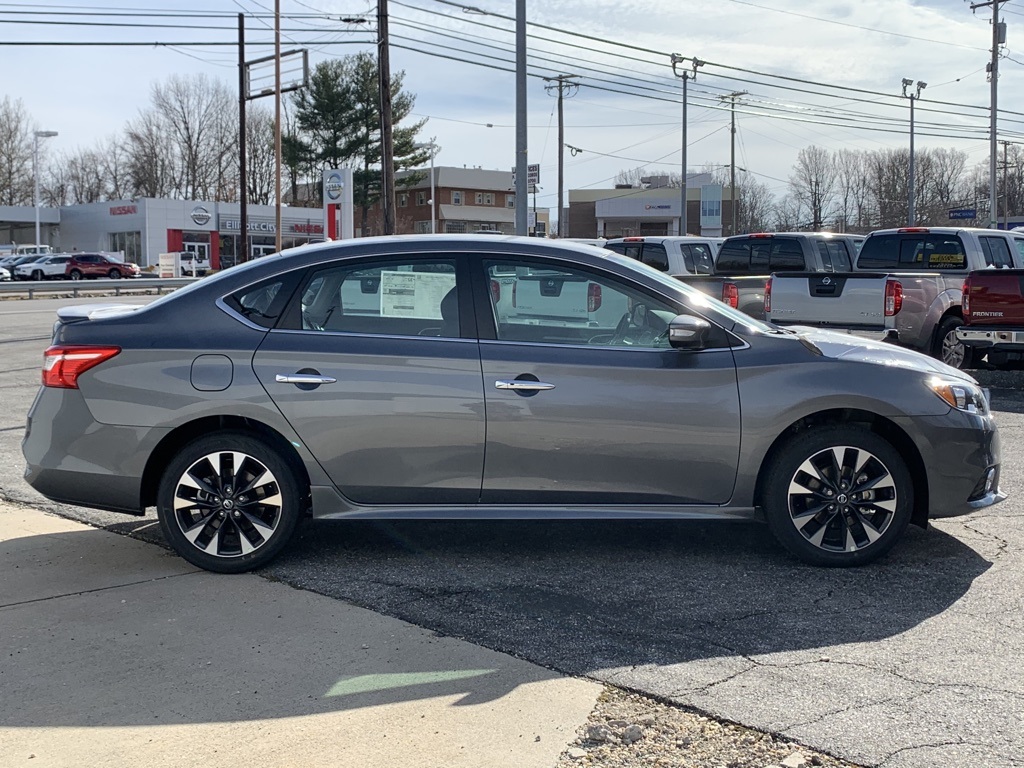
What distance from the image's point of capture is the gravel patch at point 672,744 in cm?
323

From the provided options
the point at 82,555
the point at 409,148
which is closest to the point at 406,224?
the point at 409,148

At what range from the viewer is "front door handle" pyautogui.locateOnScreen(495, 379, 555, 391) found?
510 cm

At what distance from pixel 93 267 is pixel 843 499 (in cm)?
5561

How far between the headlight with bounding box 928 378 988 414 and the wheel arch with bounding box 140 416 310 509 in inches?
128

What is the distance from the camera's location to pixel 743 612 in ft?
15.1

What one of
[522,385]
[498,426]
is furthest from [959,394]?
[498,426]

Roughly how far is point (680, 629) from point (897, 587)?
127 cm

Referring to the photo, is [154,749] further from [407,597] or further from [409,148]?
[409,148]

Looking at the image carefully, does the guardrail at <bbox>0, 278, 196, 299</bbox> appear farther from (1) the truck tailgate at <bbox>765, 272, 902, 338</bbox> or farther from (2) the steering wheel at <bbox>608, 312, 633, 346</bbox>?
(2) the steering wheel at <bbox>608, 312, 633, 346</bbox>

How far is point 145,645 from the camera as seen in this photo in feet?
14.0

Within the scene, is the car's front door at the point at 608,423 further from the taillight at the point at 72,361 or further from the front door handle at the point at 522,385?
the taillight at the point at 72,361

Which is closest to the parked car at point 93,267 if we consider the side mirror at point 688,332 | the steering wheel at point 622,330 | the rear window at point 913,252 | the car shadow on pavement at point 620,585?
the rear window at point 913,252

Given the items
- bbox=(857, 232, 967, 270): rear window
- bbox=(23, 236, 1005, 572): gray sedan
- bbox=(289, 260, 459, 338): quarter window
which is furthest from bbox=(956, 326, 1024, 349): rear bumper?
bbox=(289, 260, 459, 338): quarter window

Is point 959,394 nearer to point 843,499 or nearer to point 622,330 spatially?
point 843,499
